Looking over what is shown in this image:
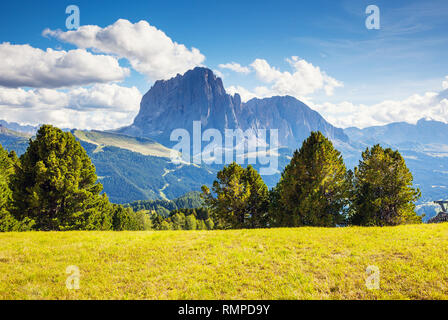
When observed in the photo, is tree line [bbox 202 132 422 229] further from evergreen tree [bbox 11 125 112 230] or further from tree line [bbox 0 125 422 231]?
evergreen tree [bbox 11 125 112 230]

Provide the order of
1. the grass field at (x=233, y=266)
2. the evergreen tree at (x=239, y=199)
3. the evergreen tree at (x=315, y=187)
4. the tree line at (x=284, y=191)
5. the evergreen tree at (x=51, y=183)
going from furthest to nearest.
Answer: the evergreen tree at (x=239, y=199), the evergreen tree at (x=315, y=187), the tree line at (x=284, y=191), the evergreen tree at (x=51, y=183), the grass field at (x=233, y=266)

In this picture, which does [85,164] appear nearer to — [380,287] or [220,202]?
[220,202]

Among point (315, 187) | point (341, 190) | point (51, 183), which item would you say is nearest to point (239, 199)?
point (315, 187)

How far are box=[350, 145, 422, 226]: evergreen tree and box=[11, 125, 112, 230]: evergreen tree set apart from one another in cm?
3639

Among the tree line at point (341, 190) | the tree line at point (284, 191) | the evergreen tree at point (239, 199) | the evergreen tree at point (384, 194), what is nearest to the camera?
the tree line at point (284, 191)

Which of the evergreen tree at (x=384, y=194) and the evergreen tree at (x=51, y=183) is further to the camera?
the evergreen tree at (x=384, y=194)

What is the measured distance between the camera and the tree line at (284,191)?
26812 mm

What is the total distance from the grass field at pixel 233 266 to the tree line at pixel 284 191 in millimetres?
11738

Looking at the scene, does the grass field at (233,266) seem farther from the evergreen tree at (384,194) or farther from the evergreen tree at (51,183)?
the evergreen tree at (384,194)

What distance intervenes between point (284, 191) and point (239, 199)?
748 cm

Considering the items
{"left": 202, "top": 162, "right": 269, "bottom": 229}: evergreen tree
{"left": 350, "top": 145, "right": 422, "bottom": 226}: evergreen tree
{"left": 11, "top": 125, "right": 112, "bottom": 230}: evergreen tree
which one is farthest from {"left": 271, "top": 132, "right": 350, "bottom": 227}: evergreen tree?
{"left": 11, "top": 125, "right": 112, "bottom": 230}: evergreen tree

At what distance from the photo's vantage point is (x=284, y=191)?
3216 centimetres

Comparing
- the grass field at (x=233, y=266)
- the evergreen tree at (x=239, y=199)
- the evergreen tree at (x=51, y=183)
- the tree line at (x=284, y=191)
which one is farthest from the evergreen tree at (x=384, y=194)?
the evergreen tree at (x=51, y=183)

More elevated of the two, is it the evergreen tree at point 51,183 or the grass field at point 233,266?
the evergreen tree at point 51,183
